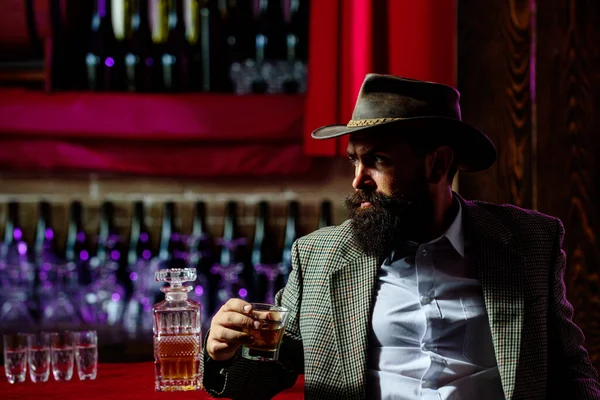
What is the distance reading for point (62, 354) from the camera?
6.95 feet

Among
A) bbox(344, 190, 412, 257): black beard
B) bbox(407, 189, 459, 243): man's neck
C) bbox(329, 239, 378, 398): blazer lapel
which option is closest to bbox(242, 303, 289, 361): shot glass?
bbox(329, 239, 378, 398): blazer lapel

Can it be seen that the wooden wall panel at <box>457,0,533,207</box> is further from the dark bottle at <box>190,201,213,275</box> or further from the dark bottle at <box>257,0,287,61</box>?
the dark bottle at <box>190,201,213,275</box>

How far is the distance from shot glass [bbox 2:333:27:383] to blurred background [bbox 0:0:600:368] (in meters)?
0.46

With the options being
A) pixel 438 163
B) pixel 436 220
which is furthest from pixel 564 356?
pixel 438 163

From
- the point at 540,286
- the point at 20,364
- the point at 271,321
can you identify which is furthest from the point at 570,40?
the point at 20,364

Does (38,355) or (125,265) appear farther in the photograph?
(125,265)

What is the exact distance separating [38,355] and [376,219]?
1014mm

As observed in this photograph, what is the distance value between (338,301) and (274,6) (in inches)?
90.2

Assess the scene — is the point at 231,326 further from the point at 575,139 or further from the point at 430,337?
the point at 575,139

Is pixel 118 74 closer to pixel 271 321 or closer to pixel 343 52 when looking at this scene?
pixel 343 52

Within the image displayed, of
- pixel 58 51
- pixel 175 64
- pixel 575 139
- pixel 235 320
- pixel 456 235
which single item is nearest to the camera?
pixel 235 320

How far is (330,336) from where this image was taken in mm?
1807

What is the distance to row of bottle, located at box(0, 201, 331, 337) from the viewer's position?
3.07 m

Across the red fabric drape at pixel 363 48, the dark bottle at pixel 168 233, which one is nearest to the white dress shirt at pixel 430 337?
the red fabric drape at pixel 363 48
